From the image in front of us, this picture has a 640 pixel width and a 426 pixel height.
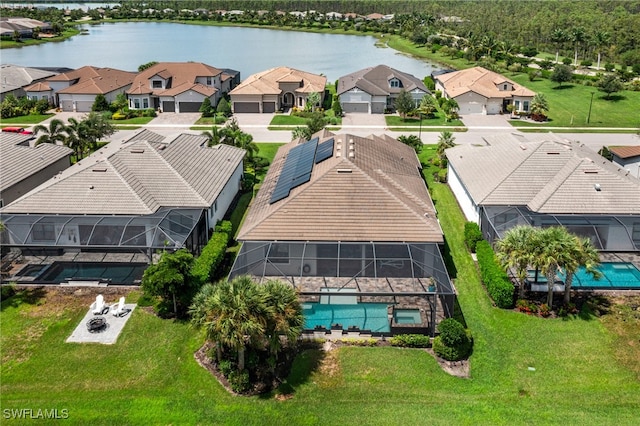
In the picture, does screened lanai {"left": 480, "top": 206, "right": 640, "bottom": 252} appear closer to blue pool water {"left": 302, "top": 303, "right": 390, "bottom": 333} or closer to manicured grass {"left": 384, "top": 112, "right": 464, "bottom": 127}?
blue pool water {"left": 302, "top": 303, "right": 390, "bottom": 333}

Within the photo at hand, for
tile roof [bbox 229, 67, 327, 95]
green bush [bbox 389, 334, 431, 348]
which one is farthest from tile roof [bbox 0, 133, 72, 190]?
tile roof [bbox 229, 67, 327, 95]

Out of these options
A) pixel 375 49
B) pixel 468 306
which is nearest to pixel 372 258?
pixel 468 306

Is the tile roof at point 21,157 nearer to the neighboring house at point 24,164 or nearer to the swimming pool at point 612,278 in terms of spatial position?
the neighboring house at point 24,164

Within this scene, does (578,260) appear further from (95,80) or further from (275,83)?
(95,80)

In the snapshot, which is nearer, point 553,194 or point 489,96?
point 553,194

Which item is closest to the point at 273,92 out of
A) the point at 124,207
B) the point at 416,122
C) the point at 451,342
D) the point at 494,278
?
the point at 416,122
